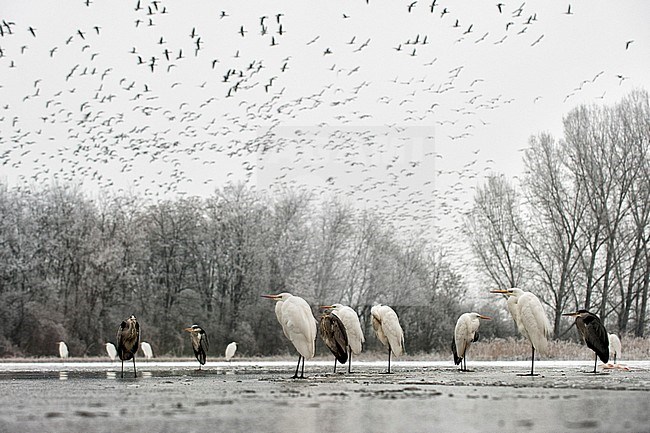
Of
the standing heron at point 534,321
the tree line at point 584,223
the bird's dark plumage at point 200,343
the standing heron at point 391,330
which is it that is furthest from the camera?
the tree line at point 584,223

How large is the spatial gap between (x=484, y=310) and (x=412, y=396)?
35.0m

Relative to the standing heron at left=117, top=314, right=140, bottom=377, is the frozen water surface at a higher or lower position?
lower

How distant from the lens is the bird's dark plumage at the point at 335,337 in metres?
15.7

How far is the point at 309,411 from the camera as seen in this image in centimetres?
754

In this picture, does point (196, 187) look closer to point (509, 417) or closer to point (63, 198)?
point (63, 198)

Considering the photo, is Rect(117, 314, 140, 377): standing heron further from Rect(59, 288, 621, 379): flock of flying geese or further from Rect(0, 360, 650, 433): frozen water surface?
Rect(0, 360, 650, 433): frozen water surface

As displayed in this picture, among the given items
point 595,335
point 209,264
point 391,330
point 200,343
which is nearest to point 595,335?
point 595,335

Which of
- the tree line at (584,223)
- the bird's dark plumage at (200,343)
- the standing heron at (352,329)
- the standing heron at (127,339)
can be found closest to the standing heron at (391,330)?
the standing heron at (352,329)

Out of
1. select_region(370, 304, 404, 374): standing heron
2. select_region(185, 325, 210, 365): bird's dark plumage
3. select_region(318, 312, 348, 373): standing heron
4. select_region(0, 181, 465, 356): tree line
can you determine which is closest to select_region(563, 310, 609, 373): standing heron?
select_region(370, 304, 404, 374): standing heron

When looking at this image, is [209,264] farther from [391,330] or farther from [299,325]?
[299,325]

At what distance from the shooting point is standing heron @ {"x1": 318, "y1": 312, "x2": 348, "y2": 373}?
15.7m

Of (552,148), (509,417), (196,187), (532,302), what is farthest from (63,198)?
(509,417)

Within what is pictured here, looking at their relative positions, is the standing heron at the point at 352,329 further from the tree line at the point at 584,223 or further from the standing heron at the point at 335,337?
the tree line at the point at 584,223

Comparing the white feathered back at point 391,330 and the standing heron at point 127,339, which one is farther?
the white feathered back at point 391,330
